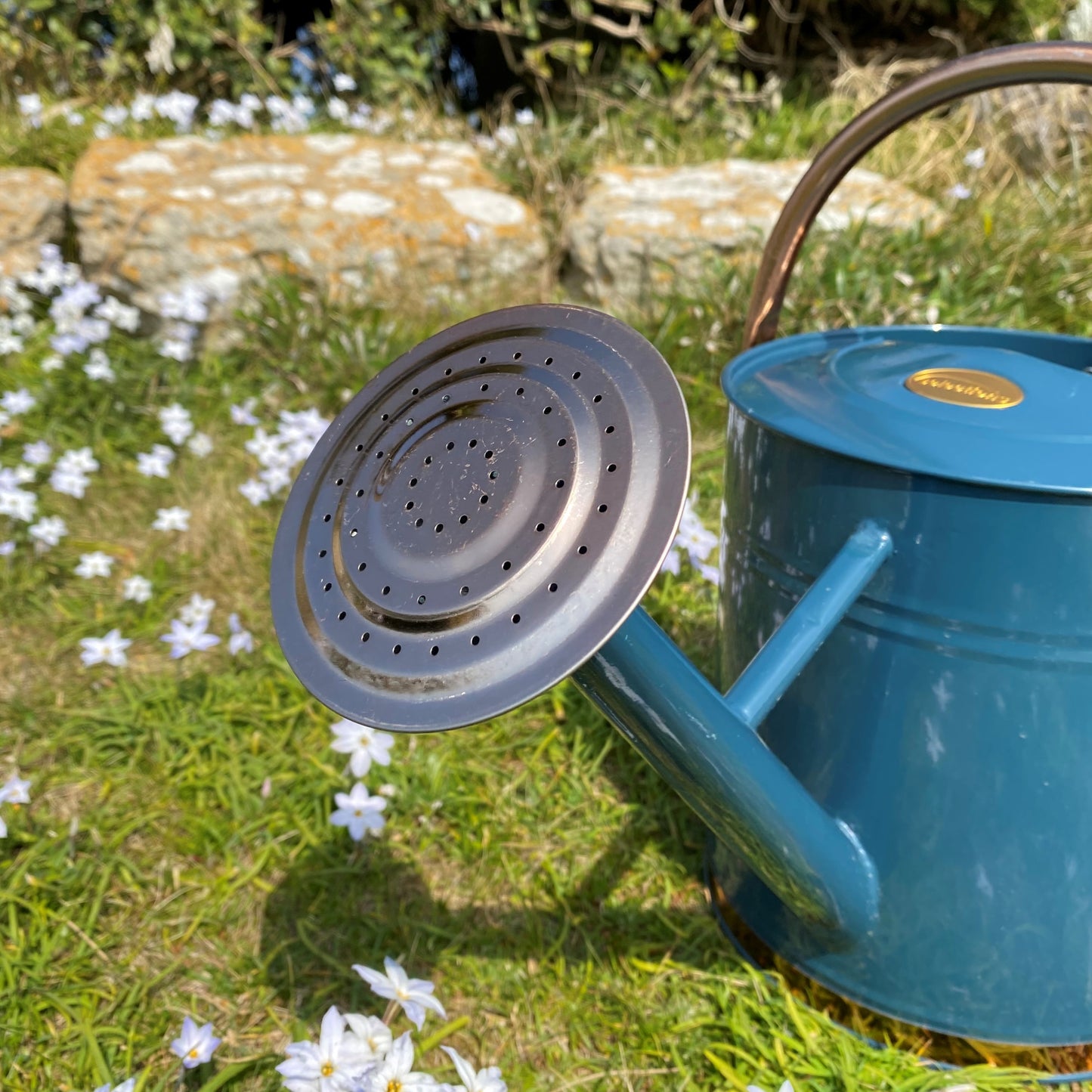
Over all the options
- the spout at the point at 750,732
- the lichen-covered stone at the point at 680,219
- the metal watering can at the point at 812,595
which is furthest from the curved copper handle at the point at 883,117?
the lichen-covered stone at the point at 680,219

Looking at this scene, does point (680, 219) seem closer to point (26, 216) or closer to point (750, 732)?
point (26, 216)

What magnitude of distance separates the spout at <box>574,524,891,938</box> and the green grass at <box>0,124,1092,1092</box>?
361 mm

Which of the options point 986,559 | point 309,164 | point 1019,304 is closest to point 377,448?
point 986,559

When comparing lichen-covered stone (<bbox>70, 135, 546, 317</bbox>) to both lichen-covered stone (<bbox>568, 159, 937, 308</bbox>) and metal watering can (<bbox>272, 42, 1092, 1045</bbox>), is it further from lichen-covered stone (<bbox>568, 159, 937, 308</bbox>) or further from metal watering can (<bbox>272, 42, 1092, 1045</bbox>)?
metal watering can (<bbox>272, 42, 1092, 1045</bbox>)

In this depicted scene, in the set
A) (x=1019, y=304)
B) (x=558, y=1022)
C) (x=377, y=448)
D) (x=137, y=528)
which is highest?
(x=377, y=448)

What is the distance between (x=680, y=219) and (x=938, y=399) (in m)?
2.14

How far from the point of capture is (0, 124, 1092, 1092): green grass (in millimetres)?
1293

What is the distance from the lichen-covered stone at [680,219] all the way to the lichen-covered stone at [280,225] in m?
0.24

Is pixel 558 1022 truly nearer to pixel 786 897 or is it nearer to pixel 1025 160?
pixel 786 897

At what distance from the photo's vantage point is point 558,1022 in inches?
53.2

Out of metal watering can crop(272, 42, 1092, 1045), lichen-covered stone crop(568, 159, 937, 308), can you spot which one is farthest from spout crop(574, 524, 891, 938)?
lichen-covered stone crop(568, 159, 937, 308)

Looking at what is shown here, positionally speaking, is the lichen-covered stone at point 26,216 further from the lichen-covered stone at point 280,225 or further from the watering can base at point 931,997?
the watering can base at point 931,997

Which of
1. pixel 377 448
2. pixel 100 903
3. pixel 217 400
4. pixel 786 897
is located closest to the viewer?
pixel 377 448

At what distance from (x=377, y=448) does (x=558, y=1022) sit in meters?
0.92
